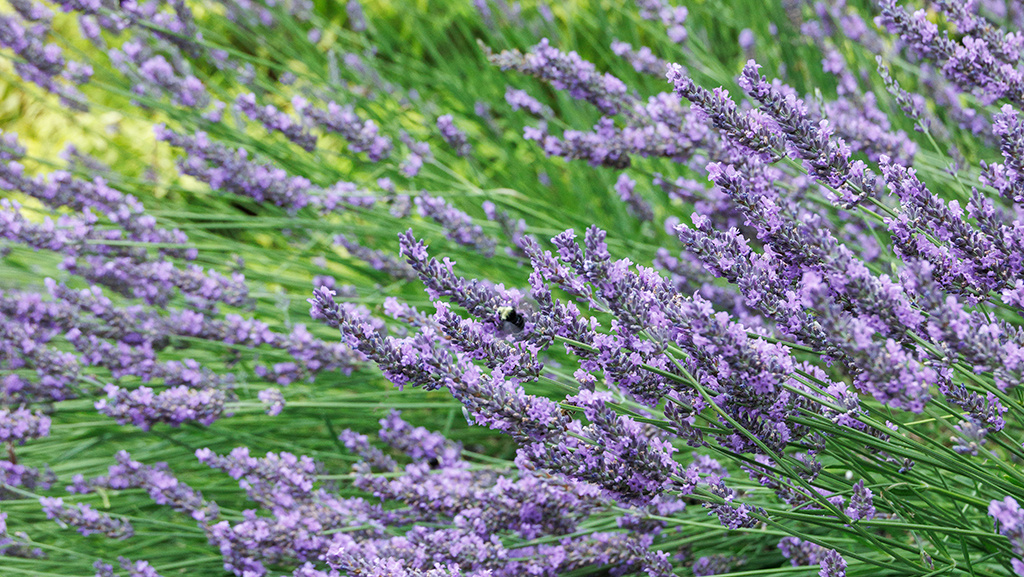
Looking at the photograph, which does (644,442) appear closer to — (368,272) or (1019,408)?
(1019,408)

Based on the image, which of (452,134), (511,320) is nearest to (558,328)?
(511,320)

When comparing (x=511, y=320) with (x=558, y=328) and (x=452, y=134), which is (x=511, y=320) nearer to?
(x=558, y=328)

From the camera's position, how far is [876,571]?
1418 millimetres

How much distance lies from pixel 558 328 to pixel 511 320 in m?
0.06

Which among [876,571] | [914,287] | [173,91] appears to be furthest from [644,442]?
[173,91]

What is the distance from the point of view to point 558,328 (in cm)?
106

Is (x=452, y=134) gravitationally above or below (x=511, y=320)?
above

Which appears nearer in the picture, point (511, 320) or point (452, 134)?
point (511, 320)

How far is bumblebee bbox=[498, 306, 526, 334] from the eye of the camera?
1066mm

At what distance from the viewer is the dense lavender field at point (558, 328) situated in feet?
3.47

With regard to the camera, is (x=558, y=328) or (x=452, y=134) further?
(x=452, y=134)

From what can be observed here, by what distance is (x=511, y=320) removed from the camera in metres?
1.08

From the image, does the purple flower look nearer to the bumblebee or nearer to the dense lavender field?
the dense lavender field

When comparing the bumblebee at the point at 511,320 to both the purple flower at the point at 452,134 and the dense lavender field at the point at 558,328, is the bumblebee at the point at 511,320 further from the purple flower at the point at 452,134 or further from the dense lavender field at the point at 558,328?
the purple flower at the point at 452,134
